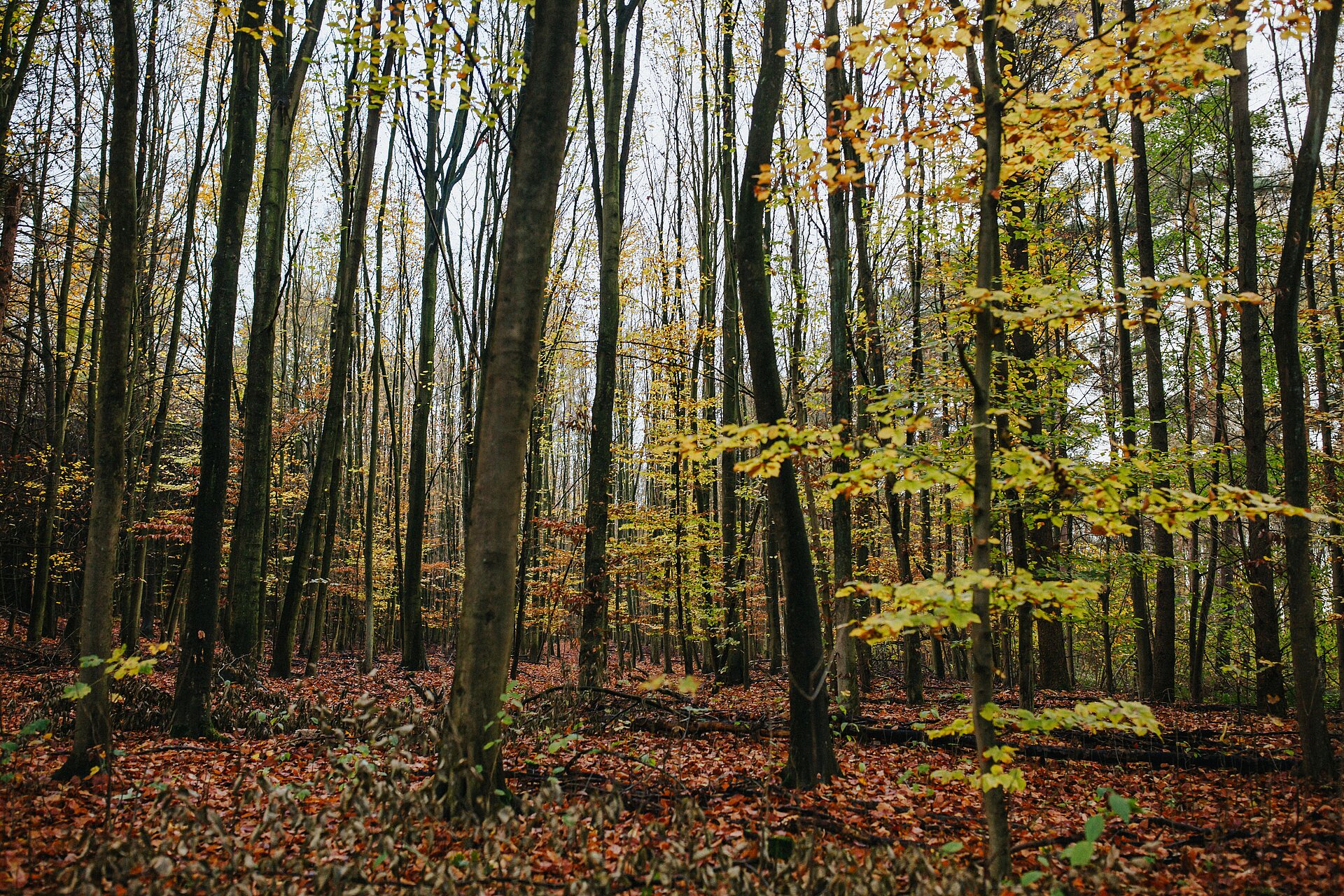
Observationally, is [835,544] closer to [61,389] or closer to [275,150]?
[275,150]

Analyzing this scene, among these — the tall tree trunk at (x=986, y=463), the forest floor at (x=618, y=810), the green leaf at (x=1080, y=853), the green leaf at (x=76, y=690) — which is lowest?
the forest floor at (x=618, y=810)

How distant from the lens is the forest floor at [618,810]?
9.50ft

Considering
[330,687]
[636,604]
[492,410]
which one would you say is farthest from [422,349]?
[636,604]

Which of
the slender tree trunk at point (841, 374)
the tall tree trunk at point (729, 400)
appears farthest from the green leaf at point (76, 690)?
the tall tree trunk at point (729, 400)

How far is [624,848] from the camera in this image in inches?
139

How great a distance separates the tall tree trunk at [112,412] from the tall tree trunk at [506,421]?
7.48 feet

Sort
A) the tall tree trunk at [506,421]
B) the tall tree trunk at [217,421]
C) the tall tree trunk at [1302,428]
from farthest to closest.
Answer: the tall tree trunk at [217,421] → the tall tree trunk at [1302,428] → the tall tree trunk at [506,421]

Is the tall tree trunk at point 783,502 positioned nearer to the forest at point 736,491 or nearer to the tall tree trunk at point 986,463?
the forest at point 736,491

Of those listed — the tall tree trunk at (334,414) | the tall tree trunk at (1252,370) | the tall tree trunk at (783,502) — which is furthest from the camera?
the tall tree trunk at (334,414)

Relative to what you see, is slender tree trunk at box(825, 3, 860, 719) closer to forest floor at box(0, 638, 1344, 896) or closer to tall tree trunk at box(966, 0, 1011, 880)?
forest floor at box(0, 638, 1344, 896)

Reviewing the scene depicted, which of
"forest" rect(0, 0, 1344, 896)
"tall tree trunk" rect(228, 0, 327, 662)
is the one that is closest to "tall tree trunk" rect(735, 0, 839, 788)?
"forest" rect(0, 0, 1344, 896)

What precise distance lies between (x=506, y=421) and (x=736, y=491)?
27.0 ft

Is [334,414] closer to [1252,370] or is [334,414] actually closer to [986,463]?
[986,463]

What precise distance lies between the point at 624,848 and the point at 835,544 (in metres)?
4.54
